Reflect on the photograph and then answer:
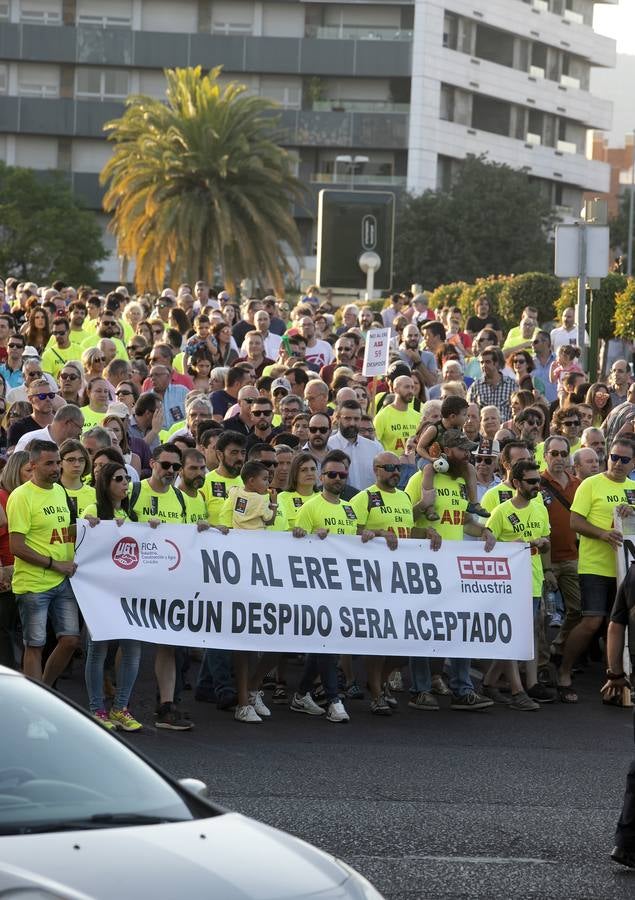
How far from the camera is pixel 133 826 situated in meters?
5.42

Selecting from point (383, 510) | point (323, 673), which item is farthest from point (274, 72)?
point (323, 673)

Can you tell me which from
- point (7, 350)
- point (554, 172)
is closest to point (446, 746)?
point (7, 350)

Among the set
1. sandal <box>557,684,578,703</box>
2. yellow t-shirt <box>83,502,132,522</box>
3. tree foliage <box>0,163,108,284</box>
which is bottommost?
sandal <box>557,684,578,703</box>

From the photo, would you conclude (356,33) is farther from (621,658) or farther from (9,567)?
(621,658)

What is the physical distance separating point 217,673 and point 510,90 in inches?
2962

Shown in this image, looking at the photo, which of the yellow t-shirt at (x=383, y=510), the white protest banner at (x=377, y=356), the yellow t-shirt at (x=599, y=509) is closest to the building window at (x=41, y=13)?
the white protest banner at (x=377, y=356)

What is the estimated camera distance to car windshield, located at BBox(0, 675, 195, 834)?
542cm

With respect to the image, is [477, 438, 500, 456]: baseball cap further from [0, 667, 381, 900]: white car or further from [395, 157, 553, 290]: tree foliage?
[395, 157, 553, 290]: tree foliage

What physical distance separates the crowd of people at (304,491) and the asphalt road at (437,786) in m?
0.31

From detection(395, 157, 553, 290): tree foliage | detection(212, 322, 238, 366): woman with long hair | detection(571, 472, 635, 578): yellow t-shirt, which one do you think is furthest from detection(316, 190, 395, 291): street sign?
detection(395, 157, 553, 290): tree foliage

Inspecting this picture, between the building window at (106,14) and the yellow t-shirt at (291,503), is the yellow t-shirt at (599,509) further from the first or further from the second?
the building window at (106,14)

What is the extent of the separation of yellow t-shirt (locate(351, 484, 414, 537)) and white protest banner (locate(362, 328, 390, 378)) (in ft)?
16.8

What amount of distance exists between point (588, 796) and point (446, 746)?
1.56m

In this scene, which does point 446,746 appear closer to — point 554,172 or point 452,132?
point 452,132
